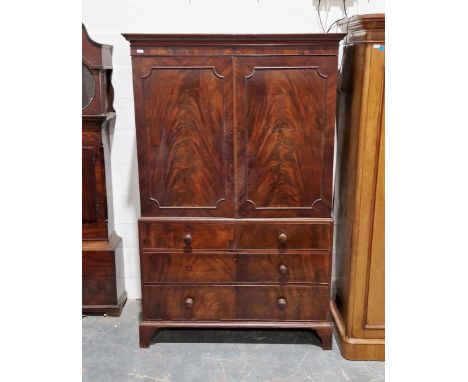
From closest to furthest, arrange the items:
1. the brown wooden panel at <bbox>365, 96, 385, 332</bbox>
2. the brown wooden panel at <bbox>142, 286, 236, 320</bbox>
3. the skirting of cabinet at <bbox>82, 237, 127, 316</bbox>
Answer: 1. the brown wooden panel at <bbox>365, 96, 385, 332</bbox>
2. the brown wooden panel at <bbox>142, 286, 236, 320</bbox>
3. the skirting of cabinet at <bbox>82, 237, 127, 316</bbox>

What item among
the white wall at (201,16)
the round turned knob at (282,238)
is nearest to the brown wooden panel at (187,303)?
the round turned knob at (282,238)

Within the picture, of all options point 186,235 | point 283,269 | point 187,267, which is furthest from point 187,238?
point 283,269

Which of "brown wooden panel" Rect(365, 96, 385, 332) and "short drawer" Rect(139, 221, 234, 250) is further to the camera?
"short drawer" Rect(139, 221, 234, 250)

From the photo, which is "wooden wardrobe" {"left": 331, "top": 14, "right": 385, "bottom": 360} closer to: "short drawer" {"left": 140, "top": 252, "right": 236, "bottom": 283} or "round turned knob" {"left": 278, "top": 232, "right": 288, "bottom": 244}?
"round turned knob" {"left": 278, "top": 232, "right": 288, "bottom": 244}

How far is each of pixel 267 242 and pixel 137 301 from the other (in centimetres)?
115

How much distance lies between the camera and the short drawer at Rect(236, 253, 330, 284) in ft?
7.86

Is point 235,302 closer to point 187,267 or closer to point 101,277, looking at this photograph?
point 187,267

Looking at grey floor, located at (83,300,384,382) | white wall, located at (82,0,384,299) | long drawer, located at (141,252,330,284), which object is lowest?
grey floor, located at (83,300,384,382)

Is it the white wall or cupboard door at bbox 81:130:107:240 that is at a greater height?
the white wall

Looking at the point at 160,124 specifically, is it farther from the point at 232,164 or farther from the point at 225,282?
the point at 225,282

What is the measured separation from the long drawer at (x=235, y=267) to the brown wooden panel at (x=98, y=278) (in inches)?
17.2

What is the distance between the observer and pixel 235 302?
2.46 meters

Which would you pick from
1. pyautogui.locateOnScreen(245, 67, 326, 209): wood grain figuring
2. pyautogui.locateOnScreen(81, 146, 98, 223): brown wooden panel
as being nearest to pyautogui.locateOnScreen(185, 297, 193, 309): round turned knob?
pyautogui.locateOnScreen(245, 67, 326, 209): wood grain figuring

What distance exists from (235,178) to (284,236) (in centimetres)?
39
